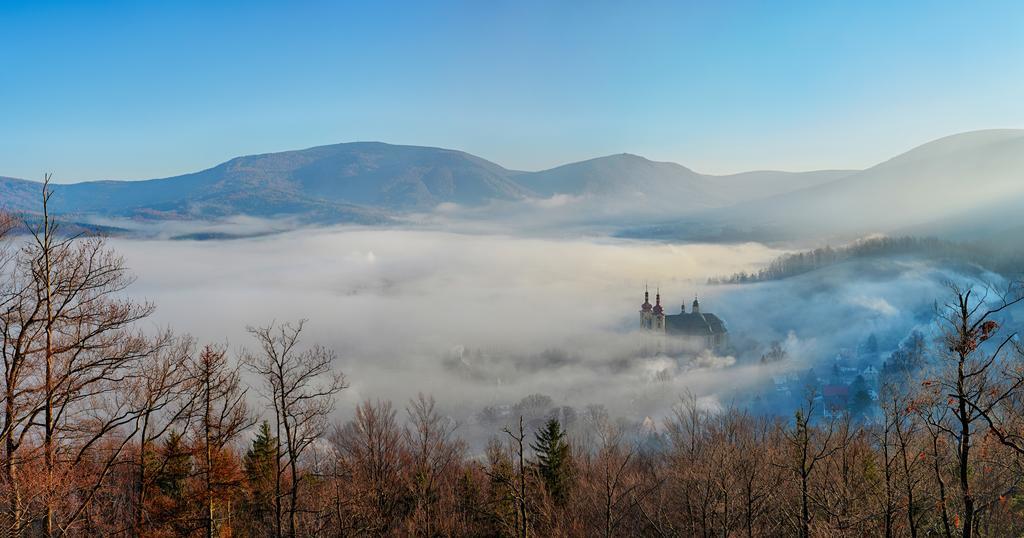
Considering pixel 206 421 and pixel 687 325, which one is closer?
pixel 206 421

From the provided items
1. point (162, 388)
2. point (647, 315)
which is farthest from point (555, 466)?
point (647, 315)

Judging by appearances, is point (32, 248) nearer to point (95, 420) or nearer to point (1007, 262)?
point (95, 420)

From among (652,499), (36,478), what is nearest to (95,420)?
(36,478)

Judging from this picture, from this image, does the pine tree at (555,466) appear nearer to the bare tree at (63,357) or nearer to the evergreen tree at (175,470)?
the evergreen tree at (175,470)

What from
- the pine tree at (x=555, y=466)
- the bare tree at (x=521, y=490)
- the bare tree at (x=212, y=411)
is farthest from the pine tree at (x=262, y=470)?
the pine tree at (x=555, y=466)

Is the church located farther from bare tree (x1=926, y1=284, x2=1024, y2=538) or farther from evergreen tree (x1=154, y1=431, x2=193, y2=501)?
bare tree (x1=926, y1=284, x2=1024, y2=538)

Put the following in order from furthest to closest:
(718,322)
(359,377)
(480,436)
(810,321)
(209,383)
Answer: (359,377) < (810,321) < (718,322) < (480,436) < (209,383)

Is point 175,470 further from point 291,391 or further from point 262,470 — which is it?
point 262,470
